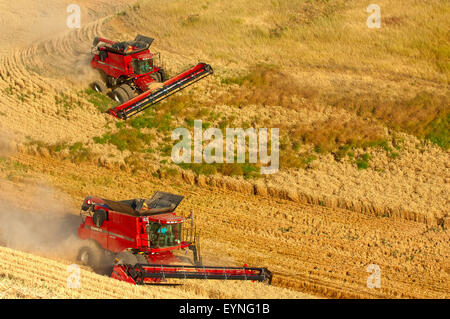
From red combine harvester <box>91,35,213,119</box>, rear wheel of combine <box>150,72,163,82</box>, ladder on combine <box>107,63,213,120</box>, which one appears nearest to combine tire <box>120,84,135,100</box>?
red combine harvester <box>91,35,213,119</box>

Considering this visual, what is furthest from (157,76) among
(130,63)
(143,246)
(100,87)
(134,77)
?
(143,246)

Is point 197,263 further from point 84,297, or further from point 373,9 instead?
point 373,9

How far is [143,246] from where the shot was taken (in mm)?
14633

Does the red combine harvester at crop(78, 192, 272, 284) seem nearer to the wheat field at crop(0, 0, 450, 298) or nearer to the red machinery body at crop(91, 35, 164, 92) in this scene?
the wheat field at crop(0, 0, 450, 298)

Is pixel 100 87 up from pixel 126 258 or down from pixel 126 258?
up

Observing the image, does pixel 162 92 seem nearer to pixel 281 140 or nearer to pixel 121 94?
pixel 121 94

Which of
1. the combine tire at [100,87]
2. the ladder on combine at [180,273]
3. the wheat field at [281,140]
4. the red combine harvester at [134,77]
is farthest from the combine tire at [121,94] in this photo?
the ladder on combine at [180,273]

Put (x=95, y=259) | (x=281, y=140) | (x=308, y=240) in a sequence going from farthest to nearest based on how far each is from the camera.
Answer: (x=281, y=140), (x=308, y=240), (x=95, y=259)

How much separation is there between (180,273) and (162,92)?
10.1 metres

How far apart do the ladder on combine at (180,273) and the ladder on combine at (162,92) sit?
29.7ft

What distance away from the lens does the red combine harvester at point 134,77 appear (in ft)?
73.7

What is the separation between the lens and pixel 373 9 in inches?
1083

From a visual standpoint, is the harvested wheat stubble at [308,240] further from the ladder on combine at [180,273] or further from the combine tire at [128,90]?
the combine tire at [128,90]

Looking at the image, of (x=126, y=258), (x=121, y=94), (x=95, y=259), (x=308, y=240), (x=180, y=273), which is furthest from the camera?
(x=121, y=94)
